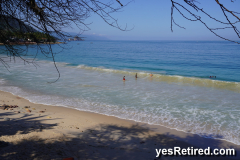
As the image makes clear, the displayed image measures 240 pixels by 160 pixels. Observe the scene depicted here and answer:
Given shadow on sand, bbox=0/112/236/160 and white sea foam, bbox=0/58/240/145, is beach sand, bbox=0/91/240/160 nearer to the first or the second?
shadow on sand, bbox=0/112/236/160

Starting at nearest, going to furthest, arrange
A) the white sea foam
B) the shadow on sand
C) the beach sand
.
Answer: the shadow on sand → the beach sand → the white sea foam

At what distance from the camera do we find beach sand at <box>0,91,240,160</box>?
205 inches

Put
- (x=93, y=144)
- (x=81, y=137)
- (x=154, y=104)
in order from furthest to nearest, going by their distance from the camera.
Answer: (x=154, y=104) → (x=81, y=137) → (x=93, y=144)

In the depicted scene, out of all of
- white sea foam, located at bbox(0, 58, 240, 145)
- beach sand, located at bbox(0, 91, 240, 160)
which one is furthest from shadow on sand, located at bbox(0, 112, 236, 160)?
white sea foam, located at bbox(0, 58, 240, 145)

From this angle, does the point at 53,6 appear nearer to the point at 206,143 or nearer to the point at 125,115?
the point at 206,143

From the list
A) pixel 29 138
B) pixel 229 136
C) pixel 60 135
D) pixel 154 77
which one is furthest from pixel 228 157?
pixel 154 77

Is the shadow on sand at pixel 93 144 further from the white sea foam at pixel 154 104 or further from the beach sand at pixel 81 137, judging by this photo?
the white sea foam at pixel 154 104

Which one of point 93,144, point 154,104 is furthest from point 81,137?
point 154,104

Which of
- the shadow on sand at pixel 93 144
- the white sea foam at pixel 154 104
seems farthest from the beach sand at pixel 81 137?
the white sea foam at pixel 154 104

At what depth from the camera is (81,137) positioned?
6.81 metres

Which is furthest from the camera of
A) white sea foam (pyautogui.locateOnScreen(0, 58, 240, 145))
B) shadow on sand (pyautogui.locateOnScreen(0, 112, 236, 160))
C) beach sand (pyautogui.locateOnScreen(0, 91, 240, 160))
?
white sea foam (pyautogui.locateOnScreen(0, 58, 240, 145))

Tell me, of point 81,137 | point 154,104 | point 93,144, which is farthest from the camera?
point 154,104

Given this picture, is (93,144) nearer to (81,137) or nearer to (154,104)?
(81,137)

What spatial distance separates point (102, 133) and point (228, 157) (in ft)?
14.7
